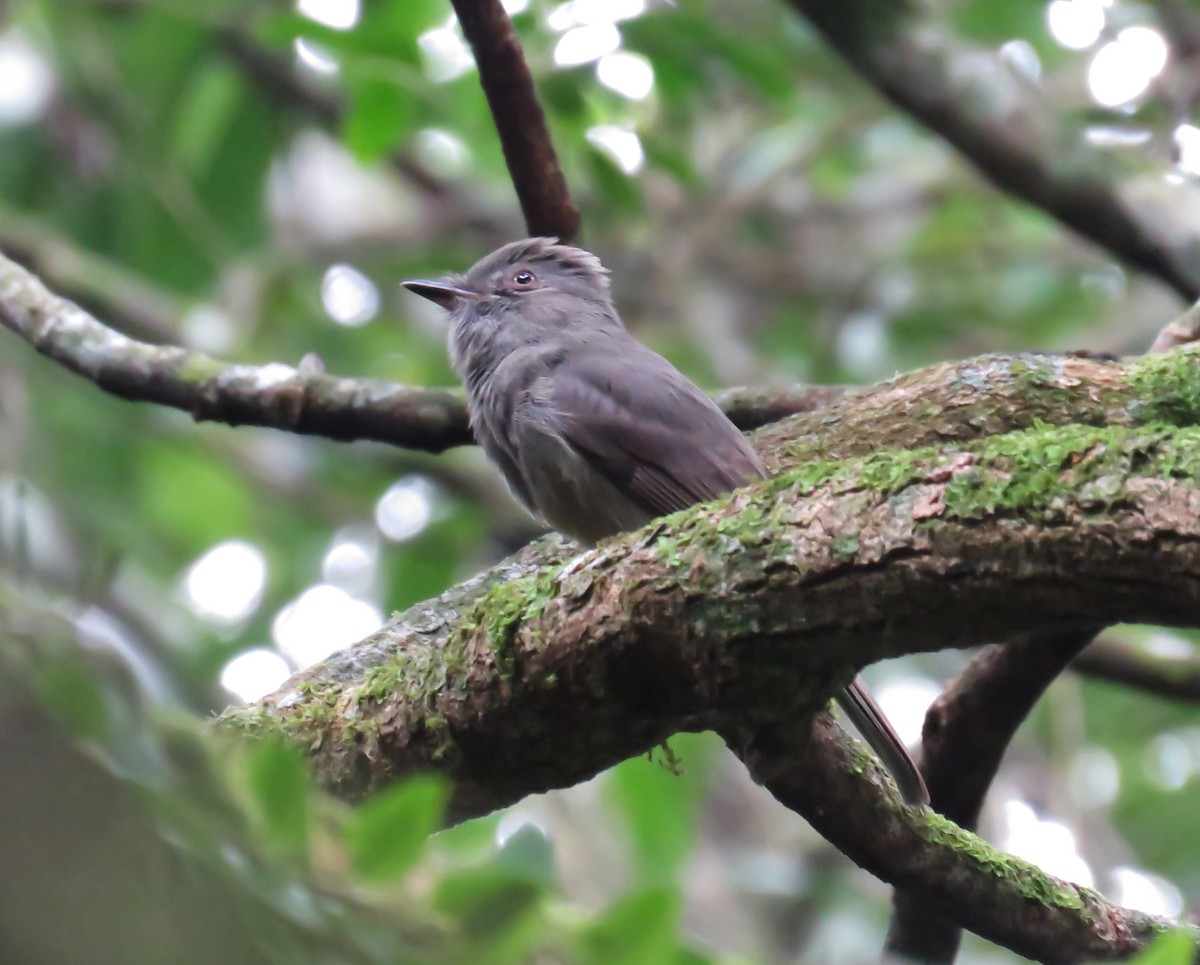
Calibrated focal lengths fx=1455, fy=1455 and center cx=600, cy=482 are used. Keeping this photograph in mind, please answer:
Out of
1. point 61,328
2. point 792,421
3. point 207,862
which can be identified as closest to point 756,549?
point 207,862

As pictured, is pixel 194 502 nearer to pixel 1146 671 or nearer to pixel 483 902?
pixel 1146 671

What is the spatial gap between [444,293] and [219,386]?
1.48m

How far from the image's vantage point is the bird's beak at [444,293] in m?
6.23

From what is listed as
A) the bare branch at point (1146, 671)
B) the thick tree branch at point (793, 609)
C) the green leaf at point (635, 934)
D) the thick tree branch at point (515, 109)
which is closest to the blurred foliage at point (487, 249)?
the thick tree branch at point (515, 109)

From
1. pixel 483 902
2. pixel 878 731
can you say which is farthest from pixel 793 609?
pixel 878 731

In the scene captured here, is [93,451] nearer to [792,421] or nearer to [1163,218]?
[792,421]

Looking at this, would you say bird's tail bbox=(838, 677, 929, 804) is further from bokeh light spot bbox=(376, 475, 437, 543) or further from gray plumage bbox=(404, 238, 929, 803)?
bokeh light spot bbox=(376, 475, 437, 543)

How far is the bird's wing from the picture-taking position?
4.86 m

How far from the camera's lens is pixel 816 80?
871 cm

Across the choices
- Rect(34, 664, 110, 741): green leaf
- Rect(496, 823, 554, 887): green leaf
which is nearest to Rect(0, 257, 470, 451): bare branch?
Rect(496, 823, 554, 887): green leaf

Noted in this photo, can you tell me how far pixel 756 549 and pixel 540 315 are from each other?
356 cm

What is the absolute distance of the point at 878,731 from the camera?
12.8 feet

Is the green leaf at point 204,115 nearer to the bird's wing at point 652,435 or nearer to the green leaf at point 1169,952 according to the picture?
the bird's wing at point 652,435

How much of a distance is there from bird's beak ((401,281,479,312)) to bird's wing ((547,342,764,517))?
1112mm
